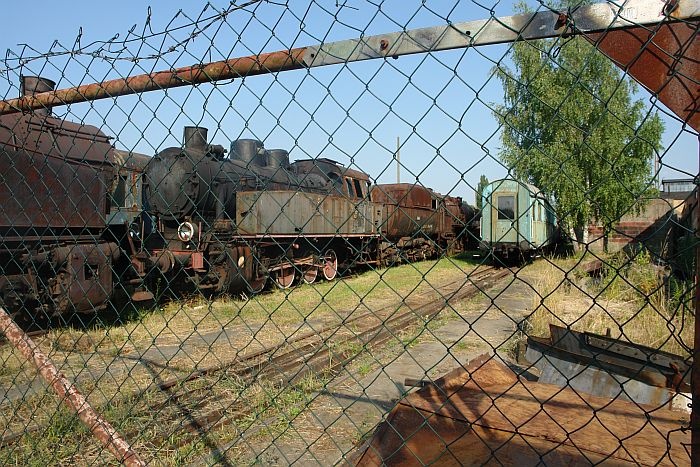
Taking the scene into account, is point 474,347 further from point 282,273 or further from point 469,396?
point 282,273

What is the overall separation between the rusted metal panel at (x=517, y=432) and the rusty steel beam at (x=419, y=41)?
1.12 metres

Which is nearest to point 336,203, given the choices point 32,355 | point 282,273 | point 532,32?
point 282,273

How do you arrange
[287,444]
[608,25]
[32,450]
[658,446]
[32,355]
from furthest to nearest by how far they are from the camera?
[287,444]
[32,450]
[32,355]
[658,446]
[608,25]

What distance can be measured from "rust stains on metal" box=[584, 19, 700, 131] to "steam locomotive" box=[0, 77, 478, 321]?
1815 millimetres

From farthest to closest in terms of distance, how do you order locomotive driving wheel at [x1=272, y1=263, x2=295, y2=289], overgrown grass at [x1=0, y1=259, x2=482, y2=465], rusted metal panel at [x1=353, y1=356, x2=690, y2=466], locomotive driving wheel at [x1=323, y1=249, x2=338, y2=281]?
1. locomotive driving wheel at [x1=323, y1=249, x2=338, y2=281]
2. locomotive driving wheel at [x1=272, y1=263, x2=295, y2=289]
3. overgrown grass at [x1=0, y1=259, x2=482, y2=465]
4. rusted metal panel at [x1=353, y1=356, x2=690, y2=466]

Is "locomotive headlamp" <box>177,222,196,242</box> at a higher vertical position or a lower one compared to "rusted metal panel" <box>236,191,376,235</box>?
lower

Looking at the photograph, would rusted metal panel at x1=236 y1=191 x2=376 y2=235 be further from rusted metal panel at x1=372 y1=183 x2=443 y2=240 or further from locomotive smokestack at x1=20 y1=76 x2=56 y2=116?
rusted metal panel at x1=372 y1=183 x2=443 y2=240

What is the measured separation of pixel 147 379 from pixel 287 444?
2.07 meters

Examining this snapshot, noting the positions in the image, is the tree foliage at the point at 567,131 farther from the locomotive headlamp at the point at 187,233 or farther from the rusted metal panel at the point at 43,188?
the locomotive headlamp at the point at 187,233

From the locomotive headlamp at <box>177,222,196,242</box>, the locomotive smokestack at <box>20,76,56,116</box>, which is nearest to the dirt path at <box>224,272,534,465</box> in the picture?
the locomotive smokestack at <box>20,76,56,116</box>

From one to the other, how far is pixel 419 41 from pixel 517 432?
55.9 inches

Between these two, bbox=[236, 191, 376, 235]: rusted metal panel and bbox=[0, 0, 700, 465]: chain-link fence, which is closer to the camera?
bbox=[0, 0, 700, 465]: chain-link fence

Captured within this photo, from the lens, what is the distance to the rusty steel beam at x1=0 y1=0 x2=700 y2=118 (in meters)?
1.40

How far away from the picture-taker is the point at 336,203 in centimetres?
1299
